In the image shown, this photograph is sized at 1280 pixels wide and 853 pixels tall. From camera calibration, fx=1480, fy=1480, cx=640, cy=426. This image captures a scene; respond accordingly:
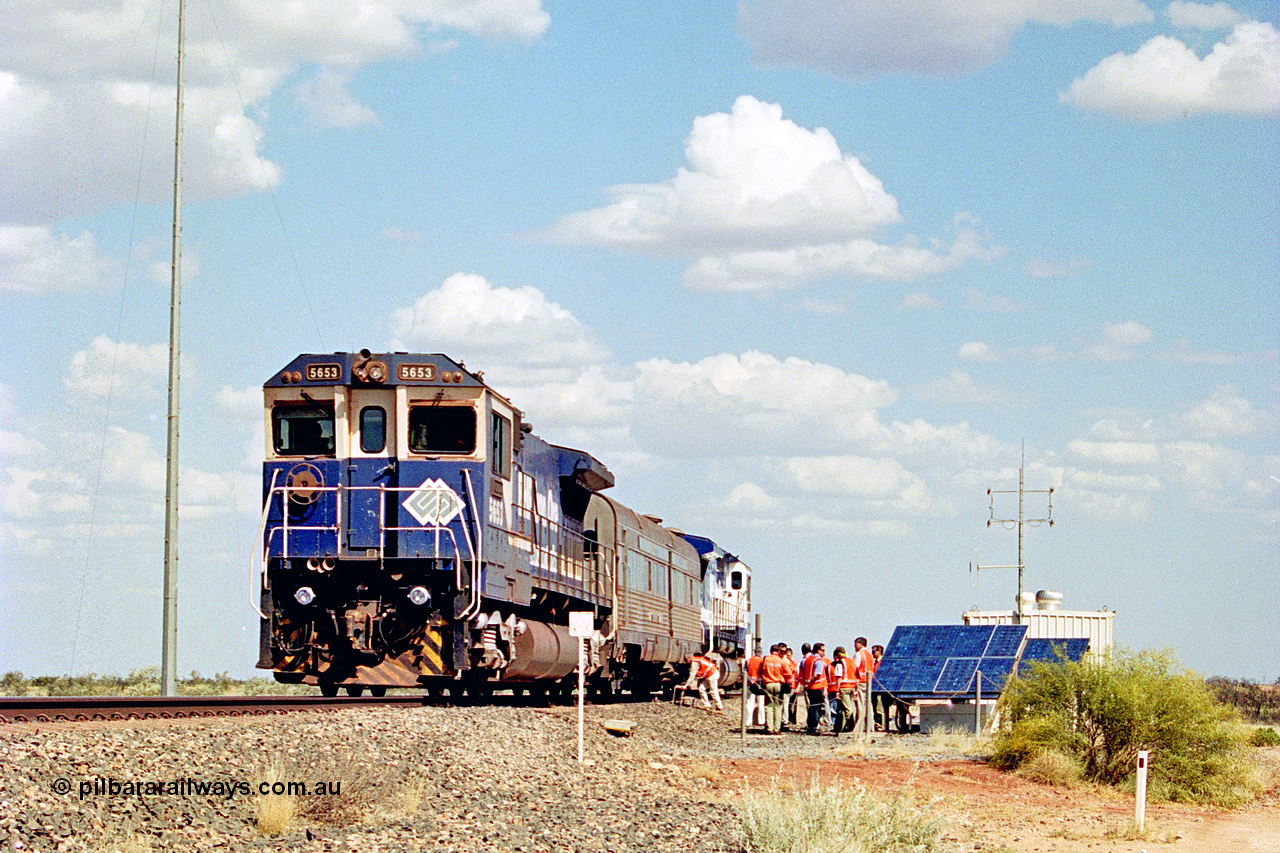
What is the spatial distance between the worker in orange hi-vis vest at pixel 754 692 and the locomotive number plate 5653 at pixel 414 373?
8226 millimetres

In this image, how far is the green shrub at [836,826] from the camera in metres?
12.1

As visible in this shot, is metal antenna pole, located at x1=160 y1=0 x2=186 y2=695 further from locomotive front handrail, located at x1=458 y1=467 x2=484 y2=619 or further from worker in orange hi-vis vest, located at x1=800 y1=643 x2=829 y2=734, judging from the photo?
worker in orange hi-vis vest, located at x1=800 y1=643 x2=829 y2=734

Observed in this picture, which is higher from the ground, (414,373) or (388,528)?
(414,373)

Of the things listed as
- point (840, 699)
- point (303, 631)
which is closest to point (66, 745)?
point (303, 631)

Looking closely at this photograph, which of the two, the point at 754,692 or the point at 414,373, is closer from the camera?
the point at 414,373

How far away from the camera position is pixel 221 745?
40.3 ft

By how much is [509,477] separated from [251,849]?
10574 millimetres

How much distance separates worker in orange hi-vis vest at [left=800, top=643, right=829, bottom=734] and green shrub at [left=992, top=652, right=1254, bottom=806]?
5.07 m

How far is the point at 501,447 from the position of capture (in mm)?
20281

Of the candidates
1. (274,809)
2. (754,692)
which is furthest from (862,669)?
(274,809)

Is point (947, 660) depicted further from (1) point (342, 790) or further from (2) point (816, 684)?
(1) point (342, 790)

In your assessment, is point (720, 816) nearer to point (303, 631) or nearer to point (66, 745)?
point (66, 745)

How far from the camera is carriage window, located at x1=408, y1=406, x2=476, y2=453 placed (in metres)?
19.5

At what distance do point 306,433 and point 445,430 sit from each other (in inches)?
72.4
